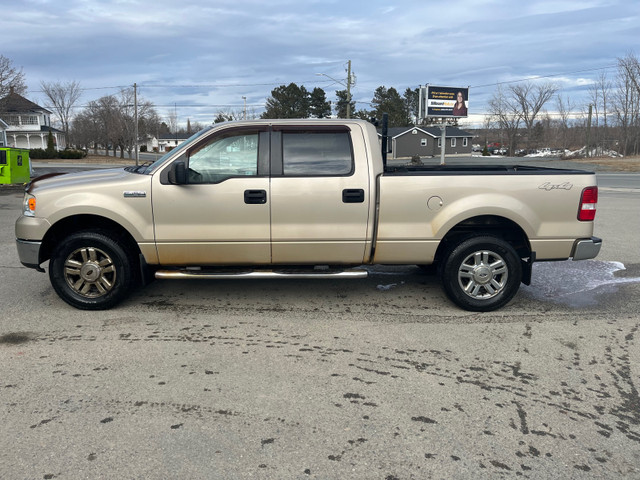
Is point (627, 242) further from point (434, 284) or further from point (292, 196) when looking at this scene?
point (292, 196)

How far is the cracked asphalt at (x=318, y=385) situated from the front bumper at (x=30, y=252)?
1.71 ft

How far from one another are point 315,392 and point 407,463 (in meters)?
0.93

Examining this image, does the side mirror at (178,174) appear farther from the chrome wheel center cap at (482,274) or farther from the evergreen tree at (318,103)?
the evergreen tree at (318,103)

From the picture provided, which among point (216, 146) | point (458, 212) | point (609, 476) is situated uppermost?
point (216, 146)

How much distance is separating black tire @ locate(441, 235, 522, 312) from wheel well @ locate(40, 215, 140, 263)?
3.23 m

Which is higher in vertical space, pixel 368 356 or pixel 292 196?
pixel 292 196

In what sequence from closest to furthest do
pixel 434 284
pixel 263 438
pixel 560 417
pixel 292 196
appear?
1. pixel 263 438
2. pixel 560 417
3. pixel 292 196
4. pixel 434 284

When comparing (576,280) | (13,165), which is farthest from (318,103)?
(576,280)

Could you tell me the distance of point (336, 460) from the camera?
2.80 metres

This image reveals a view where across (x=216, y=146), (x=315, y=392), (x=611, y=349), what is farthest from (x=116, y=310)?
(x=611, y=349)

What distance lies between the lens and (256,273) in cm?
506

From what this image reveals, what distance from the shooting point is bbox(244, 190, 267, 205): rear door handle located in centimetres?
491

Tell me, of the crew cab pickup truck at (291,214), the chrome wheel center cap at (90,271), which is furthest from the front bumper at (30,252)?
the chrome wheel center cap at (90,271)

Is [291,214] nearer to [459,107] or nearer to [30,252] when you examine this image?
[30,252]
